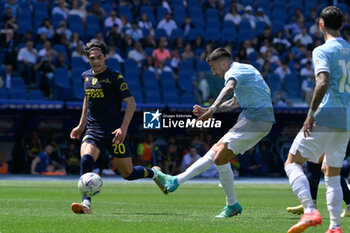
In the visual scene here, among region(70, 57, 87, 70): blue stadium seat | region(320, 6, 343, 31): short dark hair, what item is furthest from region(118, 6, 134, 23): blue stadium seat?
region(320, 6, 343, 31): short dark hair

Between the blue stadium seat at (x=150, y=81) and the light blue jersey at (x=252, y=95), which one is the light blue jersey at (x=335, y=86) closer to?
the light blue jersey at (x=252, y=95)

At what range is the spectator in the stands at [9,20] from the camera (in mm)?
23469

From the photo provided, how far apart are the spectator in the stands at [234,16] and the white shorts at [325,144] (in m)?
21.4

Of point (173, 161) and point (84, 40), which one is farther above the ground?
point (84, 40)

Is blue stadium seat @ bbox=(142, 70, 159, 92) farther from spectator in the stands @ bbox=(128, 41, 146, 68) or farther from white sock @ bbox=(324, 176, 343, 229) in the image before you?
white sock @ bbox=(324, 176, 343, 229)

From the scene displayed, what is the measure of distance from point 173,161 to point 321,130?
17.4 meters

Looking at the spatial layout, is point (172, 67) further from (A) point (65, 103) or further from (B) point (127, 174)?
(B) point (127, 174)

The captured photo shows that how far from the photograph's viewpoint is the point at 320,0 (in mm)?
30734

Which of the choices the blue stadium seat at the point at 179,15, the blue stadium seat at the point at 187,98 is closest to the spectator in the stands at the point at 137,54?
the blue stadium seat at the point at 187,98

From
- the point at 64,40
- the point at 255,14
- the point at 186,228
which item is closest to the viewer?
the point at 186,228

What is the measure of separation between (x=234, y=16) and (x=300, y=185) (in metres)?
21.7

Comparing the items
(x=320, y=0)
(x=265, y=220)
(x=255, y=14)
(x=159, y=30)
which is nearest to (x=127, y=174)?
(x=265, y=220)

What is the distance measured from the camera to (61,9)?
25.2 m

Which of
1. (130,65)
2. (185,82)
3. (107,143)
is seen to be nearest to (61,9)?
(130,65)
